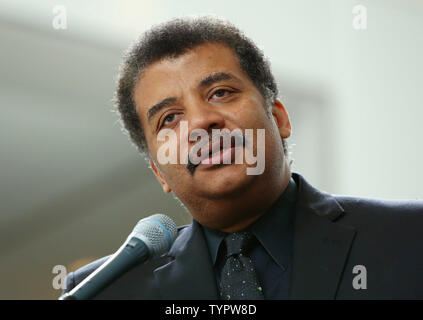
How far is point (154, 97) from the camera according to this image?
126cm

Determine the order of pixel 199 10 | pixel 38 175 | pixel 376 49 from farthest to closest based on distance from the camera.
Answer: pixel 376 49
pixel 38 175
pixel 199 10

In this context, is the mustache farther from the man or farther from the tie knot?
the tie knot

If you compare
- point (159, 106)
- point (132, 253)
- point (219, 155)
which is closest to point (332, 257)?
point (219, 155)

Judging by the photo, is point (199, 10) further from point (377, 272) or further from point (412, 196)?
point (377, 272)

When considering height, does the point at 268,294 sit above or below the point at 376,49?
below

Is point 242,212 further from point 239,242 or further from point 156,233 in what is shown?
point 156,233

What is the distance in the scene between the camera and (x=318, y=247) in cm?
109

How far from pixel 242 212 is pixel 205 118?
0.24 metres

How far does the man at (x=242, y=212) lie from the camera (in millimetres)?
1058

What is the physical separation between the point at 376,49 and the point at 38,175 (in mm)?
2408

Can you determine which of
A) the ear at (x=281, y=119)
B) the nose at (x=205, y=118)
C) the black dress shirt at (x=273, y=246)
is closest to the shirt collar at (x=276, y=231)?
the black dress shirt at (x=273, y=246)

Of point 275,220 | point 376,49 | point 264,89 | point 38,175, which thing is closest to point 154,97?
point 264,89

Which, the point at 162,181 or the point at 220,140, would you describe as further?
the point at 162,181

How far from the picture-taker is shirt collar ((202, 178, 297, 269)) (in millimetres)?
1154
